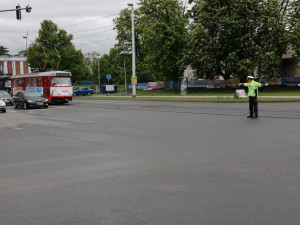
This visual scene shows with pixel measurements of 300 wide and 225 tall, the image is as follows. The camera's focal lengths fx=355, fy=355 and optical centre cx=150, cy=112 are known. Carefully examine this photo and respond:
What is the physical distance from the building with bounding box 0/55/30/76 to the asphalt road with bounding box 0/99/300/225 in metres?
102

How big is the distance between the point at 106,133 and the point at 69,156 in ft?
12.3

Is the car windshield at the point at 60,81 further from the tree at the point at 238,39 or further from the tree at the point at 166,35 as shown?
the tree at the point at 166,35

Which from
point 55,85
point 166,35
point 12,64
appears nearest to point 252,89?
point 55,85

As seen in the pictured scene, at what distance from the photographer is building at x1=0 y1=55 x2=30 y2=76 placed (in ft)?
341

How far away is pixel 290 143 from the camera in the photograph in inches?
340

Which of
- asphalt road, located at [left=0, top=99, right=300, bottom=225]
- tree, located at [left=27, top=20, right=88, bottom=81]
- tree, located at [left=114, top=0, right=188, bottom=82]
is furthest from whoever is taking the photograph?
tree, located at [left=27, top=20, right=88, bottom=81]

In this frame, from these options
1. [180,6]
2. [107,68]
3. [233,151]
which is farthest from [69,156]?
[107,68]

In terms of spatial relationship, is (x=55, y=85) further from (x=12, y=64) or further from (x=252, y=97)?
(x=12, y=64)

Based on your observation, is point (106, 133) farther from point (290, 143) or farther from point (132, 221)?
point (132, 221)

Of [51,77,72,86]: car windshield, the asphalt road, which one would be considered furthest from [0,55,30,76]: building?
the asphalt road

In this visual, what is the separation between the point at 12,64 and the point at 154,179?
4271 inches

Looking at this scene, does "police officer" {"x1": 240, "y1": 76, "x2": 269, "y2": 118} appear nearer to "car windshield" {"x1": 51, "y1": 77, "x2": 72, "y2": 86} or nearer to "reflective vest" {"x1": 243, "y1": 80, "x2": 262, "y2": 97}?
"reflective vest" {"x1": 243, "y1": 80, "x2": 262, "y2": 97}

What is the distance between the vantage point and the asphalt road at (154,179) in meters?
4.12

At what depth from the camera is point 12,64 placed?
105 m
